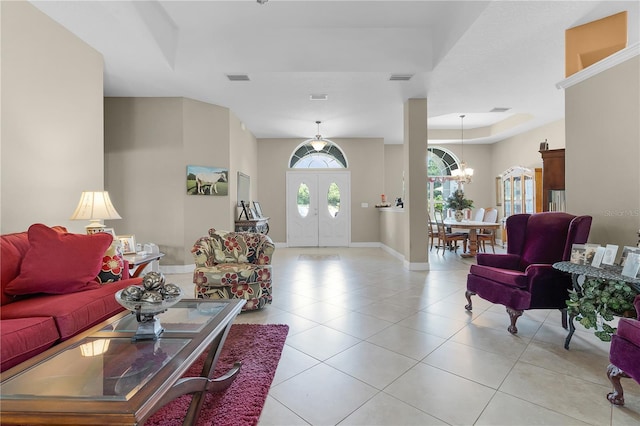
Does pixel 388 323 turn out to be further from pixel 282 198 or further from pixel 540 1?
pixel 282 198

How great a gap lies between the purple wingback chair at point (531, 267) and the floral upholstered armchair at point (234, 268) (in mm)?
2270

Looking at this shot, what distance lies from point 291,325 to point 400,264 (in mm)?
3531

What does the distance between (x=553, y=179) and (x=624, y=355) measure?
11.7 ft

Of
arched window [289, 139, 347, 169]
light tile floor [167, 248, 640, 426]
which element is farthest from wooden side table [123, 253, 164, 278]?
arched window [289, 139, 347, 169]

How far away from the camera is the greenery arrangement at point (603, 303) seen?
2115mm

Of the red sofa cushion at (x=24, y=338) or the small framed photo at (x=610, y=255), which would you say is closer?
the red sofa cushion at (x=24, y=338)

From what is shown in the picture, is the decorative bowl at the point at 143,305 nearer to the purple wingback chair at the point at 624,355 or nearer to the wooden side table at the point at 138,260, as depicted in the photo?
the wooden side table at the point at 138,260

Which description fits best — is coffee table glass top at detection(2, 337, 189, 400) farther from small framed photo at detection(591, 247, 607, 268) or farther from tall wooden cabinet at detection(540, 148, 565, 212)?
tall wooden cabinet at detection(540, 148, 565, 212)

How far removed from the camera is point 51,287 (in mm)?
2234

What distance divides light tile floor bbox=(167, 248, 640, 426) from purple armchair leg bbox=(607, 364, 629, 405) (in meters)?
0.04

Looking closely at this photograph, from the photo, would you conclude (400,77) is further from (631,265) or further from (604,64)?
(631,265)

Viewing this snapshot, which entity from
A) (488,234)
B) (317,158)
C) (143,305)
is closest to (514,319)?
(143,305)

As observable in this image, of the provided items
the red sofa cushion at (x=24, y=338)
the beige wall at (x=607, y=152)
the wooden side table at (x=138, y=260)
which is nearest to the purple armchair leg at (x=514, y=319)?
the beige wall at (x=607, y=152)

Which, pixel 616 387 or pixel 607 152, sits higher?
pixel 607 152
